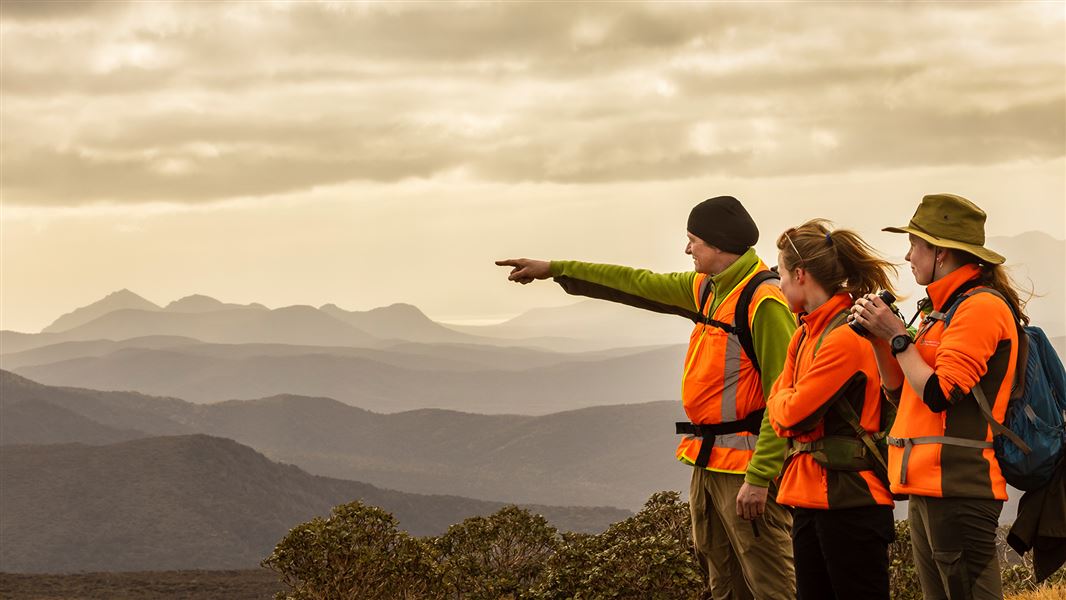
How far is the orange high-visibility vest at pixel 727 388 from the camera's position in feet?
16.1

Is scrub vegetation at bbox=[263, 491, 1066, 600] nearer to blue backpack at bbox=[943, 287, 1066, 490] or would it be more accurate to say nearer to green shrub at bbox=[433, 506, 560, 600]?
green shrub at bbox=[433, 506, 560, 600]

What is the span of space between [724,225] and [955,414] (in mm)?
1347

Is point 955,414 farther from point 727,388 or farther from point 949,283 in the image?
point 727,388

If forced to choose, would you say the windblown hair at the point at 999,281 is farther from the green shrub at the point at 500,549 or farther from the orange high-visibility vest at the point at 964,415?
the green shrub at the point at 500,549

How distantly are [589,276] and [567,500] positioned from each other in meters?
112

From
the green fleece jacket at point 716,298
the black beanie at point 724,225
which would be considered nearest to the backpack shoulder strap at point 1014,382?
the green fleece jacket at point 716,298

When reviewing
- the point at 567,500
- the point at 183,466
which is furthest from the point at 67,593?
the point at 567,500

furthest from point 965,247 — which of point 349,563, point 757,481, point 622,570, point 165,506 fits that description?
point 165,506

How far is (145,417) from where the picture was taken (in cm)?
13062

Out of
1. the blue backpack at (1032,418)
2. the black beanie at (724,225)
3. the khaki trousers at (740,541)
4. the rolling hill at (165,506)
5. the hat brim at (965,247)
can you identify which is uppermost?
the black beanie at (724,225)

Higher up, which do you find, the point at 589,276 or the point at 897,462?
the point at 589,276

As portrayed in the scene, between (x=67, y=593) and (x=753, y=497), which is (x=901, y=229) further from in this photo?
(x=67, y=593)

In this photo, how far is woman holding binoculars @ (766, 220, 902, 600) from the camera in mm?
4418

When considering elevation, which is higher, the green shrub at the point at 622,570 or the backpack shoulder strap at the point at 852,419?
the backpack shoulder strap at the point at 852,419
